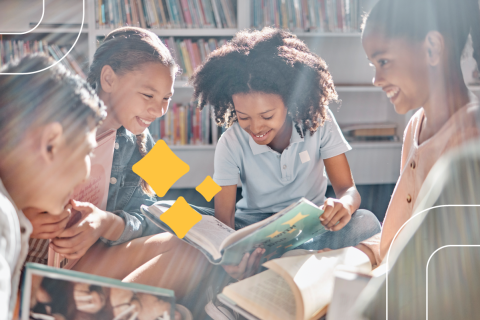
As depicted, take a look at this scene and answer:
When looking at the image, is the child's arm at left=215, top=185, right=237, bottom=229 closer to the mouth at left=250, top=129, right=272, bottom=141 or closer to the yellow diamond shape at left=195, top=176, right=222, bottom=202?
the yellow diamond shape at left=195, top=176, right=222, bottom=202

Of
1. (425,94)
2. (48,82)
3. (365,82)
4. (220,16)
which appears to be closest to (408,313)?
(425,94)

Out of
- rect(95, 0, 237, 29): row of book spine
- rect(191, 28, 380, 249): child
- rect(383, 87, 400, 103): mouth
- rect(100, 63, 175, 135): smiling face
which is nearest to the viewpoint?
rect(383, 87, 400, 103): mouth

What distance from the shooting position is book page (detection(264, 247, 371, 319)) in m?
0.58

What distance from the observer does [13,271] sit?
0.48 meters

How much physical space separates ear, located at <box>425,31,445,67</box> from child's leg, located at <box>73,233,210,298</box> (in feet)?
1.93

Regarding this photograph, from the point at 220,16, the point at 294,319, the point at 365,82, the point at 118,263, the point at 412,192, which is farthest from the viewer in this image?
the point at 365,82

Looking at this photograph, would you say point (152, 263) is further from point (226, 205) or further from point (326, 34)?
point (326, 34)

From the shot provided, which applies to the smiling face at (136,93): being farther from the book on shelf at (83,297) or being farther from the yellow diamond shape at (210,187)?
the book on shelf at (83,297)

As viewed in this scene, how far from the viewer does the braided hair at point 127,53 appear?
93 cm

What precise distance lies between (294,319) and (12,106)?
1.69ft

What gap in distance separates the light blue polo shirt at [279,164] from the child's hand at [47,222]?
0.49m

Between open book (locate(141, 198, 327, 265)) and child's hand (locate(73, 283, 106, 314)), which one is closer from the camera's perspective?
child's hand (locate(73, 283, 106, 314))

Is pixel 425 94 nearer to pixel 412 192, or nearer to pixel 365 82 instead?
pixel 412 192

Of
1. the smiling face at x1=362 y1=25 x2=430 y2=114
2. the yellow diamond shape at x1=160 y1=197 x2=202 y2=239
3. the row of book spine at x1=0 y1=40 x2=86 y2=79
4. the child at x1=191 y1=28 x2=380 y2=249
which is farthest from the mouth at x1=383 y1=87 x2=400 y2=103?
the row of book spine at x1=0 y1=40 x2=86 y2=79
